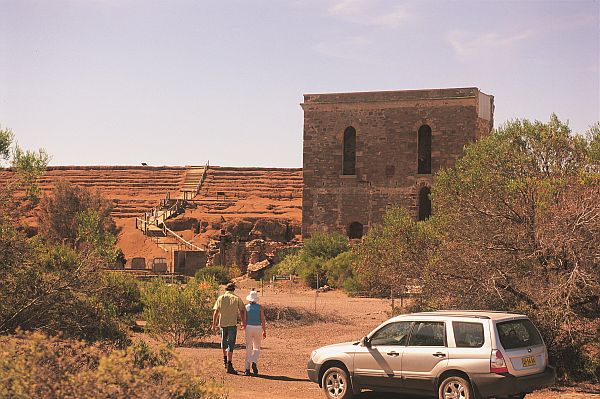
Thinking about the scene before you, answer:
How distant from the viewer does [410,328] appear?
11414mm

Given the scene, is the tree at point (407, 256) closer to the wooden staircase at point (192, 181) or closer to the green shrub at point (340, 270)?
the green shrub at point (340, 270)

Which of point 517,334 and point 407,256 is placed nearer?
point 517,334

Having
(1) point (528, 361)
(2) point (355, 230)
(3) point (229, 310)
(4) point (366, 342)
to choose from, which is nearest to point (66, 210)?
(2) point (355, 230)

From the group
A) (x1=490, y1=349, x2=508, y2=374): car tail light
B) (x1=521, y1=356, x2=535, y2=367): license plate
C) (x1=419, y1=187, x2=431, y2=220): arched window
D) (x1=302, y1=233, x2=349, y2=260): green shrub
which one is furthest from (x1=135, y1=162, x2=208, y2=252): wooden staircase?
(x1=490, y1=349, x2=508, y2=374): car tail light

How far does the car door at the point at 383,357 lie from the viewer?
1127 cm

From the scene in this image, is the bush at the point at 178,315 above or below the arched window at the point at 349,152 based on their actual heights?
below

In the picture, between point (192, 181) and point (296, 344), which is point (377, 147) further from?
point (192, 181)

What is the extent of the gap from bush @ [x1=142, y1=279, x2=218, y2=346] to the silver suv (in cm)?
719

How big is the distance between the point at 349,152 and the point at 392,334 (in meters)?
29.9

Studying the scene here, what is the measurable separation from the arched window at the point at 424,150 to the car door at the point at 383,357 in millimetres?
28782

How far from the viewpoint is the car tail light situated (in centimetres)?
1030

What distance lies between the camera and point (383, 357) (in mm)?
11398

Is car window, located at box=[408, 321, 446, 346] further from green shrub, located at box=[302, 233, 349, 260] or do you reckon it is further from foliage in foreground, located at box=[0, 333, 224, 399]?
green shrub, located at box=[302, 233, 349, 260]

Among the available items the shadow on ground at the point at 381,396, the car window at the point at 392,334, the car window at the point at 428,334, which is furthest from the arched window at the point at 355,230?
the car window at the point at 428,334
